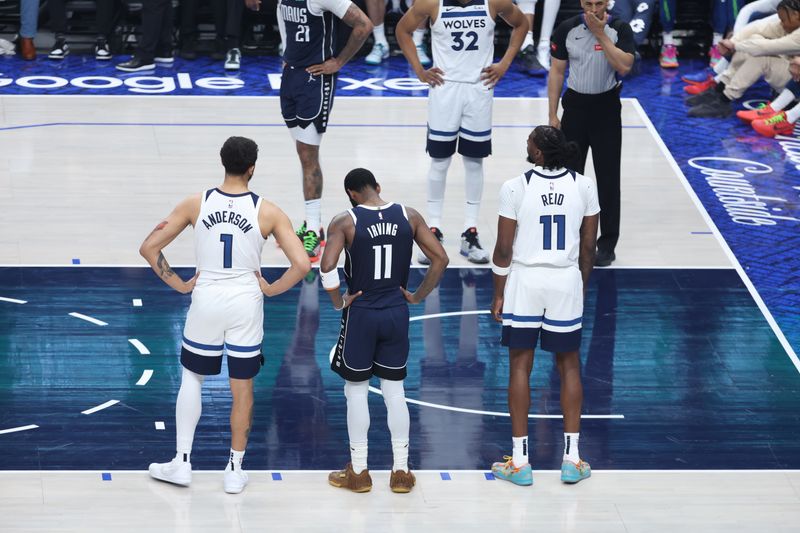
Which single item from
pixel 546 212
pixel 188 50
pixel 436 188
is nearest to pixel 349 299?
pixel 546 212

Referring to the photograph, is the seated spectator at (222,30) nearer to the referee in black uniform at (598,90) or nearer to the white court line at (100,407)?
the referee in black uniform at (598,90)

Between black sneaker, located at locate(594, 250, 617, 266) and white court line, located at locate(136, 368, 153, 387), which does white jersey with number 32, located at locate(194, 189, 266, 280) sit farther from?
black sneaker, located at locate(594, 250, 617, 266)

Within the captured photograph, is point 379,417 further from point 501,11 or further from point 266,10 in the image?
point 266,10

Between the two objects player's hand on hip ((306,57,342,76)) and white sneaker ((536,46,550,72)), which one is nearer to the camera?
player's hand on hip ((306,57,342,76))

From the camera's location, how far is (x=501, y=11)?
10102 millimetres

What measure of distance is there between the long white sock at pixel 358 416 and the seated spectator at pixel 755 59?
308 inches

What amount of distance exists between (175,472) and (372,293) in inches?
55.0

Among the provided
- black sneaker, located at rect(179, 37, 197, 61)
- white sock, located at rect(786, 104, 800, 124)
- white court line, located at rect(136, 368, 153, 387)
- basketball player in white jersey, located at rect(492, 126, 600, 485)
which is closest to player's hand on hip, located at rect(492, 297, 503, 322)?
basketball player in white jersey, located at rect(492, 126, 600, 485)

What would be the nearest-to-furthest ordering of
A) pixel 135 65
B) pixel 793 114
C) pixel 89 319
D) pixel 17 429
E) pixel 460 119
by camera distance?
pixel 17 429 → pixel 89 319 → pixel 460 119 → pixel 793 114 → pixel 135 65

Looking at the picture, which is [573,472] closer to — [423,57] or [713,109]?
[713,109]

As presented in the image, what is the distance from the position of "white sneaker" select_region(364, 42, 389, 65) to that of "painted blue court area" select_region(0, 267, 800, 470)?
5.62 metres

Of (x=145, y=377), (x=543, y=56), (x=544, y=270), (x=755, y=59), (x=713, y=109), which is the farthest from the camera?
(x=543, y=56)

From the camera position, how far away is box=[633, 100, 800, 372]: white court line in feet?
30.2

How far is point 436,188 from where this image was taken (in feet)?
34.6
